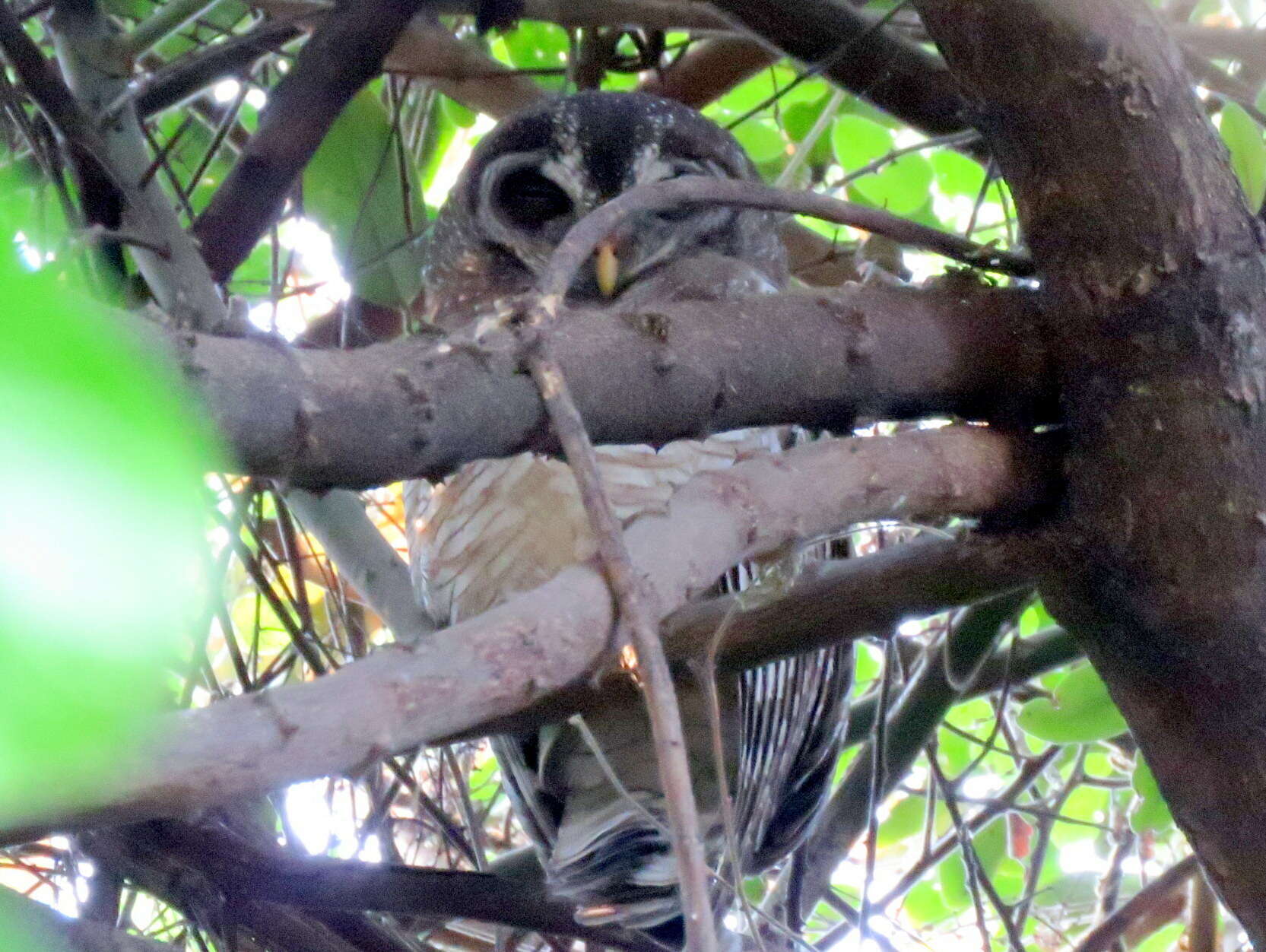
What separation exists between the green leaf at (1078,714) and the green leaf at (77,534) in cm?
116

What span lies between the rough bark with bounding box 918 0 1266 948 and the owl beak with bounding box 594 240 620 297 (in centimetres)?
82

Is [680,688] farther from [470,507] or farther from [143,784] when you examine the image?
[143,784]

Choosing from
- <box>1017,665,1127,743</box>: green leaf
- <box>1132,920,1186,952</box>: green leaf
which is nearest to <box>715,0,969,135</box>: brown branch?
<box>1017,665,1127,743</box>: green leaf

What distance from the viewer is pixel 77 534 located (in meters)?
0.20

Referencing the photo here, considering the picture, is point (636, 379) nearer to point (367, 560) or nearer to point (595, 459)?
point (595, 459)

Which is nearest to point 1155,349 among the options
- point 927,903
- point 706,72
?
point 706,72

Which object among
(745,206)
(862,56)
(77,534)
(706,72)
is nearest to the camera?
(77,534)

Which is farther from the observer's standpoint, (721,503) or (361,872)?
(361,872)

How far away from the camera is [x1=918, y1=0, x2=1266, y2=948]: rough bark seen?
77cm

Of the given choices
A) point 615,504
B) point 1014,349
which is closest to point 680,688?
point 615,504

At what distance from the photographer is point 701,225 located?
68.8 inches

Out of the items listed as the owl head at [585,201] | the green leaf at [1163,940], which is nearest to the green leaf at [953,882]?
the green leaf at [1163,940]

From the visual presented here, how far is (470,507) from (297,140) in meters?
0.46

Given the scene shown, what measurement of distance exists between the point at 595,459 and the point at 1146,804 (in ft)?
3.03
